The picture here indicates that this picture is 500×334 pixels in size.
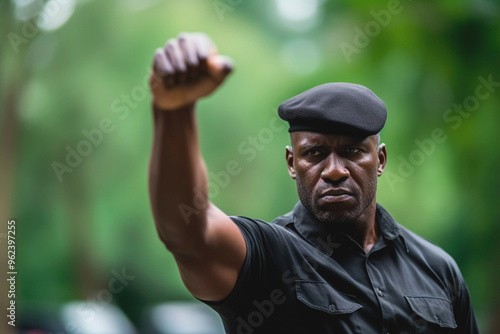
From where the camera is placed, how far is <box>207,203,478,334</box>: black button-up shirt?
252 centimetres

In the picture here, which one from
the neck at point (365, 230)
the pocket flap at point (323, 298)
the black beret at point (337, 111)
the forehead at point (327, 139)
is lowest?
the pocket flap at point (323, 298)

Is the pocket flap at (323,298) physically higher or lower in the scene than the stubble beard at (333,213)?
lower

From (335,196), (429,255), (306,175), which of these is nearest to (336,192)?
(335,196)

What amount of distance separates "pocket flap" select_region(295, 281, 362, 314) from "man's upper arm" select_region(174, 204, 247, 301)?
14.3 inches

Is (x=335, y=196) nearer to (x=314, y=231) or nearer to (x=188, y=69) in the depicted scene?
(x=314, y=231)

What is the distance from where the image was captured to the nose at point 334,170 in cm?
275

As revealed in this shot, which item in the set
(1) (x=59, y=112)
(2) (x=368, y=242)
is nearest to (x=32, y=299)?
(1) (x=59, y=112)

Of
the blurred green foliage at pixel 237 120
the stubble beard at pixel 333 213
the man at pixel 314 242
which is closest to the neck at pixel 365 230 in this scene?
the man at pixel 314 242

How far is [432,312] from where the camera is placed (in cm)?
290

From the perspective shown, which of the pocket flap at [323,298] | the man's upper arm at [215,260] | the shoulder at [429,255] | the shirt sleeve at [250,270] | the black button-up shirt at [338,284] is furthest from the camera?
the shoulder at [429,255]

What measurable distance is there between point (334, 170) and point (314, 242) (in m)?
0.31

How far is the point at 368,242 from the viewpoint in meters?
3.08

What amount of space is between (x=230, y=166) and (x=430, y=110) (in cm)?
412

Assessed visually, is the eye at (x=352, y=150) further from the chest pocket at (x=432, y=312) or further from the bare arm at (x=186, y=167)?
the bare arm at (x=186, y=167)
